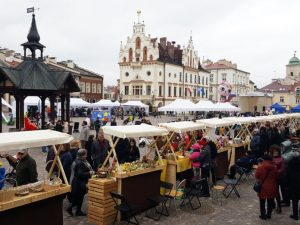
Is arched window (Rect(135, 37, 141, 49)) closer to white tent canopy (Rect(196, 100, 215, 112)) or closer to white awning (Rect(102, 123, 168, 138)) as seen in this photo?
white tent canopy (Rect(196, 100, 215, 112))

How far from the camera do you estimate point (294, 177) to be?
7.79m

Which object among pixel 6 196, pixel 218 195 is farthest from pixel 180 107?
pixel 6 196

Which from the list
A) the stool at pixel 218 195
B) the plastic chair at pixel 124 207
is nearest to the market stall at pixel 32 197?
the plastic chair at pixel 124 207

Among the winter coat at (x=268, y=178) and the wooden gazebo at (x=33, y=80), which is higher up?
the wooden gazebo at (x=33, y=80)

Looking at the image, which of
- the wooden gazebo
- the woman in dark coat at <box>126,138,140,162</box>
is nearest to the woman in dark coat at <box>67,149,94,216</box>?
the woman in dark coat at <box>126,138,140,162</box>

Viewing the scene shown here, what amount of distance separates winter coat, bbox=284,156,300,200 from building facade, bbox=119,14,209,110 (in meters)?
49.6

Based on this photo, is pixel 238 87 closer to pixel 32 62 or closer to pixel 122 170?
pixel 32 62

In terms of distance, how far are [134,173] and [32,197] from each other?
2796mm

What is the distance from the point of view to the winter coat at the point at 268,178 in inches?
299

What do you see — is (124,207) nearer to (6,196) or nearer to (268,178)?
(6,196)

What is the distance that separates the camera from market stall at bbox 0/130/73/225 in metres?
5.47

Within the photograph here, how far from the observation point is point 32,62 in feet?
66.5

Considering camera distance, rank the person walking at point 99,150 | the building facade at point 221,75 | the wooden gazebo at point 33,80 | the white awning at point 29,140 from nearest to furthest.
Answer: the white awning at point 29,140
the person walking at point 99,150
the wooden gazebo at point 33,80
the building facade at point 221,75

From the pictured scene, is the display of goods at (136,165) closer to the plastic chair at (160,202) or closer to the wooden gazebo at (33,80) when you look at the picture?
the plastic chair at (160,202)
